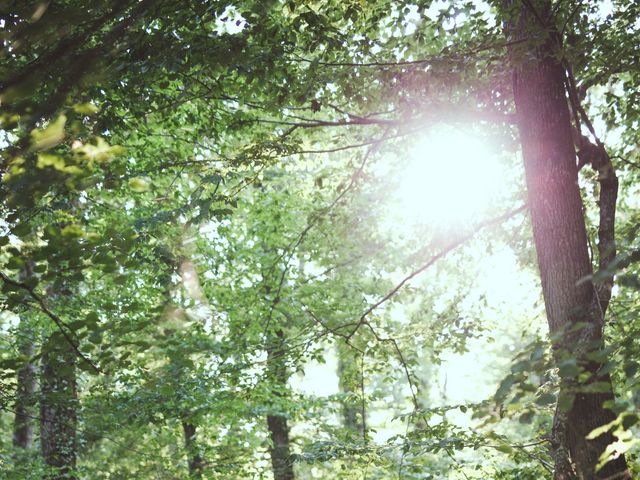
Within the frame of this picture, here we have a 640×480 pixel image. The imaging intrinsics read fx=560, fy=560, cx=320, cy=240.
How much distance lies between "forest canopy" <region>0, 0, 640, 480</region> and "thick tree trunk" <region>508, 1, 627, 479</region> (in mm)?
19

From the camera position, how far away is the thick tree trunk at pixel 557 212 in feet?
12.6

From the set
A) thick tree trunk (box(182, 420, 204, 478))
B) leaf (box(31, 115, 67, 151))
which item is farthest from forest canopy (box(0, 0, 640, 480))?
thick tree trunk (box(182, 420, 204, 478))

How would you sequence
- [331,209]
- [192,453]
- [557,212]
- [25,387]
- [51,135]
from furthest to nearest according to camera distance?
[192,453] → [331,209] → [25,387] → [557,212] → [51,135]

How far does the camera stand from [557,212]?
4.26m

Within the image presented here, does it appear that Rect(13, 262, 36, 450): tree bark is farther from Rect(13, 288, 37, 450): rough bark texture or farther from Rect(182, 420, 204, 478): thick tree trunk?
Rect(182, 420, 204, 478): thick tree trunk

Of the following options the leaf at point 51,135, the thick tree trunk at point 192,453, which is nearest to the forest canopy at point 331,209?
the leaf at point 51,135

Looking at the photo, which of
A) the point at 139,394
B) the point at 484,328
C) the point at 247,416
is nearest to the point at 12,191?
the point at 484,328

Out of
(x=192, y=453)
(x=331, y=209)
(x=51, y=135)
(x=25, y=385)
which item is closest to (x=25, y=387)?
(x=25, y=385)

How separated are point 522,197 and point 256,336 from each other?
4.32 metres

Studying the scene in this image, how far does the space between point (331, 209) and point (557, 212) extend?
329 centimetres

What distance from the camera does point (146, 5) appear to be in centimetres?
218

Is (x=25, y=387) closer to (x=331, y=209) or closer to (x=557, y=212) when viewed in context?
(x=331, y=209)

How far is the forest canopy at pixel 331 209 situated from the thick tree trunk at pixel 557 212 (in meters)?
0.02

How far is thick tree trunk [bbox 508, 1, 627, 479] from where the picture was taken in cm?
383
